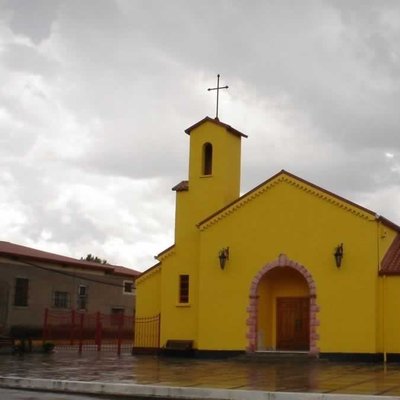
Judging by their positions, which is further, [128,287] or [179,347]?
[128,287]

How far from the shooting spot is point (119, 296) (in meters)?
46.1

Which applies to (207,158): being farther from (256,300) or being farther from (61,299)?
(61,299)

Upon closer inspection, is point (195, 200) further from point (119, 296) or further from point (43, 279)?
point (119, 296)

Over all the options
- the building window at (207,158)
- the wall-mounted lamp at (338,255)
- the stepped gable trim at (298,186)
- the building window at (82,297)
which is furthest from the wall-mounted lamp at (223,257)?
the building window at (82,297)

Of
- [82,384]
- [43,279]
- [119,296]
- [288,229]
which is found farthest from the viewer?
[119,296]

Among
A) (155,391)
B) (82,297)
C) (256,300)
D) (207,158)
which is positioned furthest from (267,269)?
(82,297)

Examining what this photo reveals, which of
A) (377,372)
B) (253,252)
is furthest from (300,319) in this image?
(377,372)

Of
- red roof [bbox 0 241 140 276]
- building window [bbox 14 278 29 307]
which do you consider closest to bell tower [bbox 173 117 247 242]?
red roof [bbox 0 241 140 276]

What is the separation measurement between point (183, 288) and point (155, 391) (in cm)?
1522

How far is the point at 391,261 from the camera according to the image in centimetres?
2648

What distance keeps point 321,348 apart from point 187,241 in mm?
7352

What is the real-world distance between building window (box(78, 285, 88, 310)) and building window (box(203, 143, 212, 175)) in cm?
1501

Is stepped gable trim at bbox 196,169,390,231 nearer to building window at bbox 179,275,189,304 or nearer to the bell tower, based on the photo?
the bell tower

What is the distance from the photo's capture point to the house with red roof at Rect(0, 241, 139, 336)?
3800 cm
